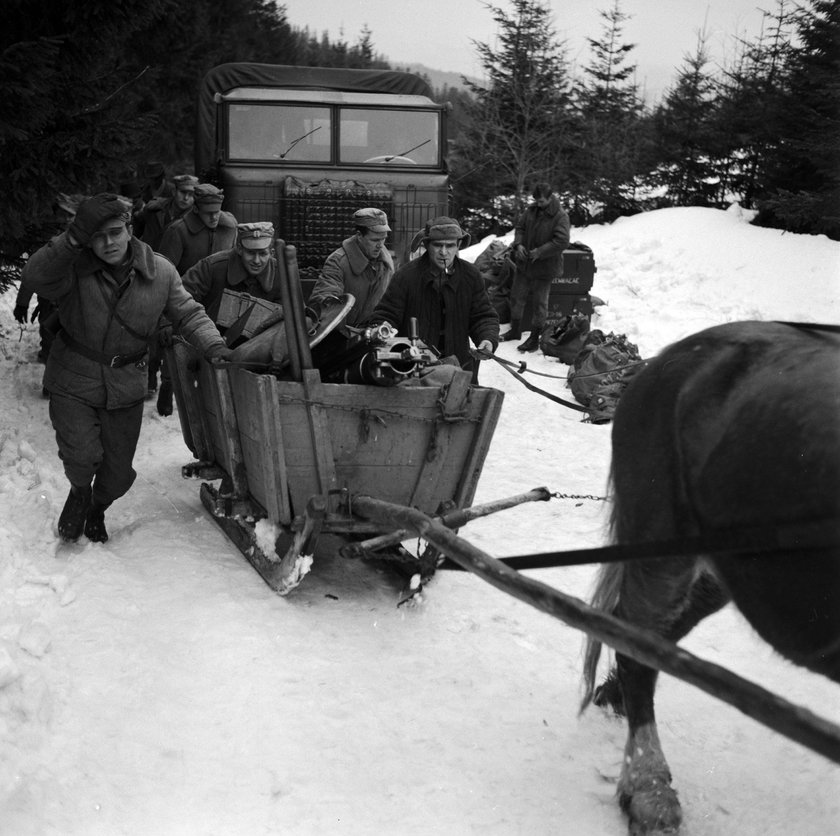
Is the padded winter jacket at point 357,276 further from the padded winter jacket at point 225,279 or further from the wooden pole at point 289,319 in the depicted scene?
the wooden pole at point 289,319

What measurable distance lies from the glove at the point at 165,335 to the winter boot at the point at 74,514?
0.96m

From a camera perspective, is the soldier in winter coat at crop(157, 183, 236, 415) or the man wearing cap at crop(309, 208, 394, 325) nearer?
the man wearing cap at crop(309, 208, 394, 325)

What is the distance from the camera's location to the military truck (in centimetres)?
962

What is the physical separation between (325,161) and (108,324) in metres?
5.61

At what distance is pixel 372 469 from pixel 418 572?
1.96 ft

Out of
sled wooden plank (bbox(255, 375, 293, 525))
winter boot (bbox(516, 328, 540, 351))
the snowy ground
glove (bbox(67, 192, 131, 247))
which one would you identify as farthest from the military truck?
sled wooden plank (bbox(255, 375, 293, 525))

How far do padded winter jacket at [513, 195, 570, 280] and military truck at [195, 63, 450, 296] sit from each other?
6.82ft

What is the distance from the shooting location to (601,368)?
381 inches

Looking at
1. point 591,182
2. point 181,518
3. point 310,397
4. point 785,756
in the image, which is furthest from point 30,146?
point 591,182

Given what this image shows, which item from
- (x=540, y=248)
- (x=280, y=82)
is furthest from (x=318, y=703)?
(x=280, y=82)

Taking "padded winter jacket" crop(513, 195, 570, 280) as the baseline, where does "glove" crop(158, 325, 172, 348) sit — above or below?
above

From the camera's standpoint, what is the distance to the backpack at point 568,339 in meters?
11.2

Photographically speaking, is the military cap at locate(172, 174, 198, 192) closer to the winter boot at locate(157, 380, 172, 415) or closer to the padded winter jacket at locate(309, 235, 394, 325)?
the winter boot at locate(157, 380, 172, 415)

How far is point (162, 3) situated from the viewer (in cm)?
679
